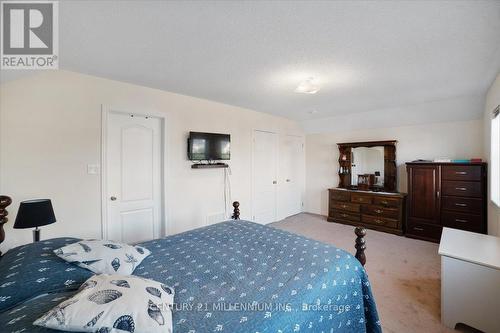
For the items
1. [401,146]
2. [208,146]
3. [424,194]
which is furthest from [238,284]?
[401,146]

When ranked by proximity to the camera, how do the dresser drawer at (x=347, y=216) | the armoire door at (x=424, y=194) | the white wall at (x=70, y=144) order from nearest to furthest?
the white wall at (x=70, y=144) → the armoire door at (x=424, y=194) → the dresser drawer at (x=347, y=216)

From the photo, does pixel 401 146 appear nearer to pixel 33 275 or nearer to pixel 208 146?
pixel 208 146

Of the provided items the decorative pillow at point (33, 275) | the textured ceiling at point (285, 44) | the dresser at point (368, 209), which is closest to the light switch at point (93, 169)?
the textured ceiling at point (285, 44)

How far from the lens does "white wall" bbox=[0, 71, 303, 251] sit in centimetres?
208

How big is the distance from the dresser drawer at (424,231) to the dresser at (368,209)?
0.16 metres

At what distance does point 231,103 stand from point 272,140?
4.68 ft

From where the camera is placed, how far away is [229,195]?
3957 mm

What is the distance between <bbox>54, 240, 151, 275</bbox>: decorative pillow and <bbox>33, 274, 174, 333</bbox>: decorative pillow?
324 mm

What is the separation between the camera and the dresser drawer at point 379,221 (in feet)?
13.3

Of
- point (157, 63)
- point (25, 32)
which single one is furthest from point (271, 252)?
point (25, 32)

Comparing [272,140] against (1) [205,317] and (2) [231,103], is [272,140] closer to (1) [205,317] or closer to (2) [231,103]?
(2) [231,103]

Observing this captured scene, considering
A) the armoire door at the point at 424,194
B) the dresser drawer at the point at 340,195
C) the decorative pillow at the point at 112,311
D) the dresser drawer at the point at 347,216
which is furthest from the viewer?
the dresser drawer at the point at 340,195

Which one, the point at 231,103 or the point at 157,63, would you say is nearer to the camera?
the point at 157,63

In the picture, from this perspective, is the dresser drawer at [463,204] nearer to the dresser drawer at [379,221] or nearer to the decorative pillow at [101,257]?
the dresser drawer at [379,221]
